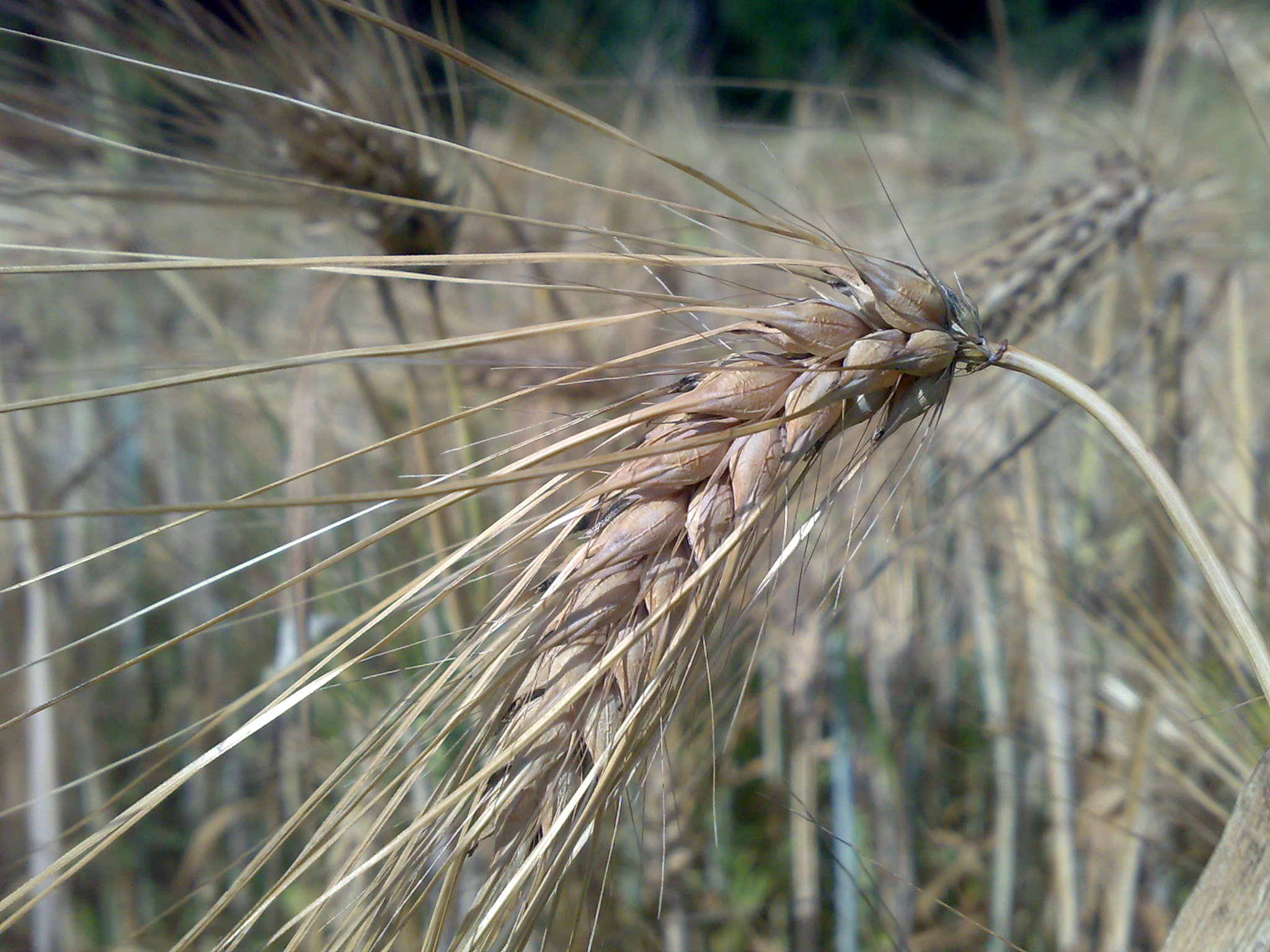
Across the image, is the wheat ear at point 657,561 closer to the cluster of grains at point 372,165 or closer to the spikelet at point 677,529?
the spikelet at point 677,529

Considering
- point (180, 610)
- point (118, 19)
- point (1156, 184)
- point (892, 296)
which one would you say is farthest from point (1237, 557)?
point (180, 610)

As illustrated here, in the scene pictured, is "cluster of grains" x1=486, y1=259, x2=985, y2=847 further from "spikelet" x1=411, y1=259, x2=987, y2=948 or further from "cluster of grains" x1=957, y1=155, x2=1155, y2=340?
"cluster of grains" x1=957, y1=155, x2=1155, y2=340

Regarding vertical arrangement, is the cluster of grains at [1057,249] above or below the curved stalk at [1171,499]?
above

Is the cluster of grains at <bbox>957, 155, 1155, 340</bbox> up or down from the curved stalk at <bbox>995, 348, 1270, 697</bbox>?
up

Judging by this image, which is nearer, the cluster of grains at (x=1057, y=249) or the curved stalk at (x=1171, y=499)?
the curved stalk at (x=1171, y=499)

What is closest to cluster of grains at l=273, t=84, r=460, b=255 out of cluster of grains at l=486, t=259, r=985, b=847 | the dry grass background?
the dry grass background

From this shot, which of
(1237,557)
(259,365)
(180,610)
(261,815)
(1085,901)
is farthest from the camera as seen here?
(180,610)

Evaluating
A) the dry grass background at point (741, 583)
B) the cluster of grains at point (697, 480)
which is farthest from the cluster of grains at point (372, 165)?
the cluster of grains at point (697, 480)

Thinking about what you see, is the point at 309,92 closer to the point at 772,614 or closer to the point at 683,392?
the point at 683,392
